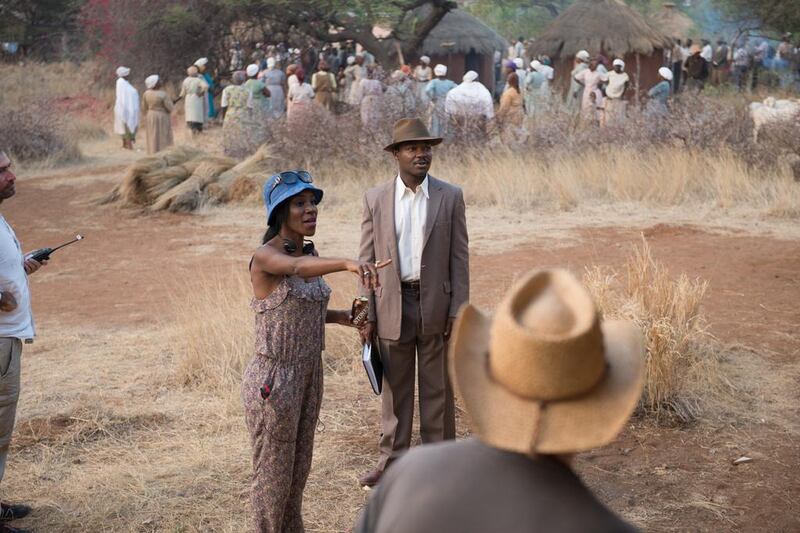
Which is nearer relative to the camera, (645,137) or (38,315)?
(38,315)

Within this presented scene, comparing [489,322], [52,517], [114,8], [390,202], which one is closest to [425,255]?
[390,202]

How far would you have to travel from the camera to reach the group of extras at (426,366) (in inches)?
66.4

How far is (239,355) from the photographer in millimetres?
6387

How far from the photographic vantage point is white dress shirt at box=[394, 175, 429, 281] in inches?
185

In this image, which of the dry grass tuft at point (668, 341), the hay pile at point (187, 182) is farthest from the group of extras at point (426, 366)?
the hay pile at point (187, 182)

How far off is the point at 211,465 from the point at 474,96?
1039 cm

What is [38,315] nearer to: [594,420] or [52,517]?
[52,517]

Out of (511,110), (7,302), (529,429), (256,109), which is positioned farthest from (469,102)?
(529,429)

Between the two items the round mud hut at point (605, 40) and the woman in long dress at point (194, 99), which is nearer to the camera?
the woman in long dress at point (194, 99)

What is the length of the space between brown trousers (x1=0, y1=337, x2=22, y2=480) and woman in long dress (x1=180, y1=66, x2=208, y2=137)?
1516cm

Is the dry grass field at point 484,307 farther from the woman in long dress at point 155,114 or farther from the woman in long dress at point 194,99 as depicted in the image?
the woman in long dress at point 194,99

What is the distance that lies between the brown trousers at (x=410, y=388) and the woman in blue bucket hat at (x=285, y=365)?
0.97 m

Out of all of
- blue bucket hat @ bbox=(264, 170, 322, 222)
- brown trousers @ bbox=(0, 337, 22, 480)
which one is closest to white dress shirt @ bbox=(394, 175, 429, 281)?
blue bucket hat @ bbox=(264, 170, 322, 222)

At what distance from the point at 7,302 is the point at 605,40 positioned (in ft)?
72.6
